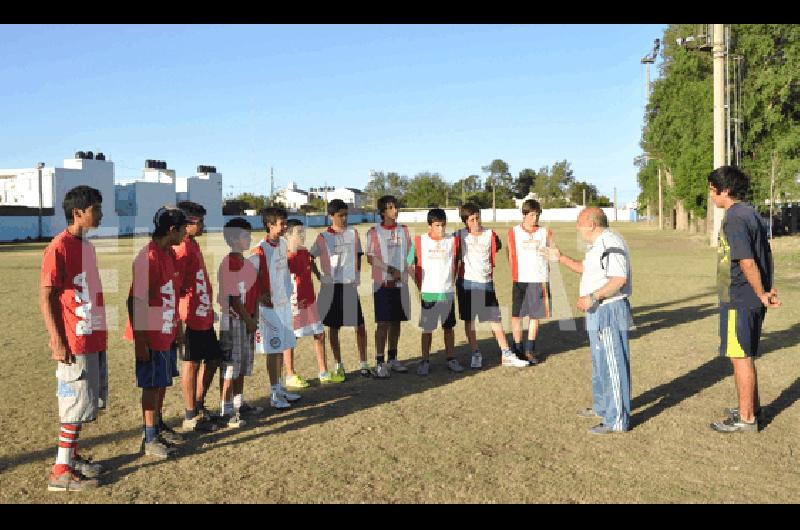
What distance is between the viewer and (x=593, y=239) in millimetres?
5371

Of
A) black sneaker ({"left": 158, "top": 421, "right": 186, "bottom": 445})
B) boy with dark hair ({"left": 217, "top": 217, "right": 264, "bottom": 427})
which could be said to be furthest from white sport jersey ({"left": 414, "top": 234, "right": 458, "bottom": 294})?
black sneaker ({"left": 158, "top": 421, "right": 186, "bottom": 445})

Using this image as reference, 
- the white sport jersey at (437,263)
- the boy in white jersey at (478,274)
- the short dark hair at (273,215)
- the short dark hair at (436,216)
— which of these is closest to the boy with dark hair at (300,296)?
the short dark hair at (273,215)

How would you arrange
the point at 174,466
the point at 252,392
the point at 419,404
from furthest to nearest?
the point at 252,392, the point at 419,404, the point at 174,466

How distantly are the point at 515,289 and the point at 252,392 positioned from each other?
354 cm

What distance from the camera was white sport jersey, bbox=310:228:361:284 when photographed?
725 centimetres

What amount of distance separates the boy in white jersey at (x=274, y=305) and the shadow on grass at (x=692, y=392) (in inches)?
129

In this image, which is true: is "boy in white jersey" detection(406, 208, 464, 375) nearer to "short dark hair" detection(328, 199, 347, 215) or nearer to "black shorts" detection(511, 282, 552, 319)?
"short dark hair" detection(328, 199, 347, 215)

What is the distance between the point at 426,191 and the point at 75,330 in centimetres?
11229

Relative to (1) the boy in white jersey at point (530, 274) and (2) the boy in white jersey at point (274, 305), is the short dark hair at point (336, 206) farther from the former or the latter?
(1) the boy in white jersey at point (530, 274)

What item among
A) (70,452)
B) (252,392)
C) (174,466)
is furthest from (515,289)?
(70,452)

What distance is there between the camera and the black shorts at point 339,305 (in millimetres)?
7203
